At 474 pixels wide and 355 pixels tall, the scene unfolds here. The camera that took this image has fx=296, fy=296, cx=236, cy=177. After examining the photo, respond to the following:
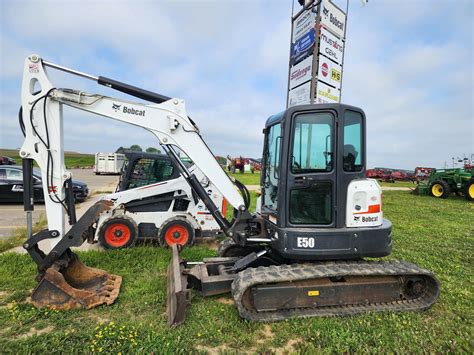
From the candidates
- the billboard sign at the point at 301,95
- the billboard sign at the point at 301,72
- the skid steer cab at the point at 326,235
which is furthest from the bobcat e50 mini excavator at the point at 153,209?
the billboard sign at the point at 301,72

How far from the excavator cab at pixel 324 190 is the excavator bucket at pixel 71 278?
8.28 ft

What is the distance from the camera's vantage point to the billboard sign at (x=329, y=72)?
755 cm

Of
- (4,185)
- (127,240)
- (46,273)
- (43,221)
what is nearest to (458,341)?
(46,273)

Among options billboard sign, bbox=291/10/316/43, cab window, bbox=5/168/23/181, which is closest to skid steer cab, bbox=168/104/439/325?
billboard sign, bbox=291/10/316/43

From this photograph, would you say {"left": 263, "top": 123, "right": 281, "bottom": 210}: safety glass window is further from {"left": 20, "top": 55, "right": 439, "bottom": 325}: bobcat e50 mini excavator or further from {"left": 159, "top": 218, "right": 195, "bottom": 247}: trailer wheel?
{"left": 159, "top": 218, "right": 195, "bottom": 247}: trailer wheel

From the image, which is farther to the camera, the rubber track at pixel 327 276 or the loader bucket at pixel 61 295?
the loader bucket at pixel 61 295

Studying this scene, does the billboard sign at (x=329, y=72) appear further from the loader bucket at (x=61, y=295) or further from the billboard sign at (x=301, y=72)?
the loader bucket at (x=61, y=295)

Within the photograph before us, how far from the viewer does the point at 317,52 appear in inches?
292

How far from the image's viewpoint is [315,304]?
3812 mm

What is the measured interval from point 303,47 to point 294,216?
580 centimetres

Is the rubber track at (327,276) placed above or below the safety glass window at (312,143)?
below

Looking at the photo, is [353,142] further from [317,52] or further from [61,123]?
[317,52]

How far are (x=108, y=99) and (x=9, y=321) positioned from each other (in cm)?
302

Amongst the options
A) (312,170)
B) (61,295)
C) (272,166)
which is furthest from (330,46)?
(61,295)
